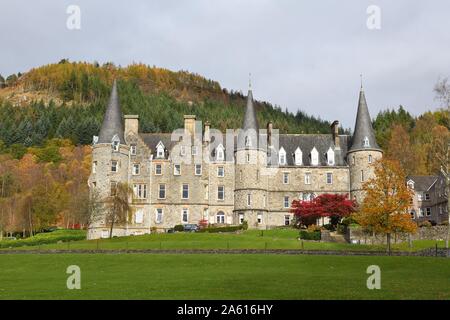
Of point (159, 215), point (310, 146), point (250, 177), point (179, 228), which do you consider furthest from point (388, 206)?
point (159, 215)

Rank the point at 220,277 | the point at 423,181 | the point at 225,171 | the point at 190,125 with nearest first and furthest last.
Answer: the point at 220,277, the point at 225,171, the point at 190,125, the point at 423,181

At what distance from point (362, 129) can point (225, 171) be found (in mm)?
15857

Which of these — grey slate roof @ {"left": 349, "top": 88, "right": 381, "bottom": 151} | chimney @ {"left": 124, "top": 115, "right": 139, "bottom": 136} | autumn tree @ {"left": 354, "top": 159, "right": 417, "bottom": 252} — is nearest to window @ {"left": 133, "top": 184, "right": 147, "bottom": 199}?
chimney @ {"left": 124, "top": 115, "right": 139, "bottom": 136}

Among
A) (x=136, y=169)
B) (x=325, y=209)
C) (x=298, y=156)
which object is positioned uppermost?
(x=298, y=156)

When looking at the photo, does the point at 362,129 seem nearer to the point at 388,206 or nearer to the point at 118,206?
the point at 388,206

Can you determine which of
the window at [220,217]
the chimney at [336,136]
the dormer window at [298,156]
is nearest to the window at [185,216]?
the window at [220,217]

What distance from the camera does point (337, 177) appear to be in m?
65.2

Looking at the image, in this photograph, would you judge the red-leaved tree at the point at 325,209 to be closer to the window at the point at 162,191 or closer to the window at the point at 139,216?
the window at the point at 162,191

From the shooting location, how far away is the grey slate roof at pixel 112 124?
6066 centimetres

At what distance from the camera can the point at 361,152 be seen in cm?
6312

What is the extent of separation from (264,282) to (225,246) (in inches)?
749

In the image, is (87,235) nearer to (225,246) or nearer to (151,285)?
(225,246)

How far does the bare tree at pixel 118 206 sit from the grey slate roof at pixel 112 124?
18.2 feet

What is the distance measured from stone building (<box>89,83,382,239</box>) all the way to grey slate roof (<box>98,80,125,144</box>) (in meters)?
0.11
